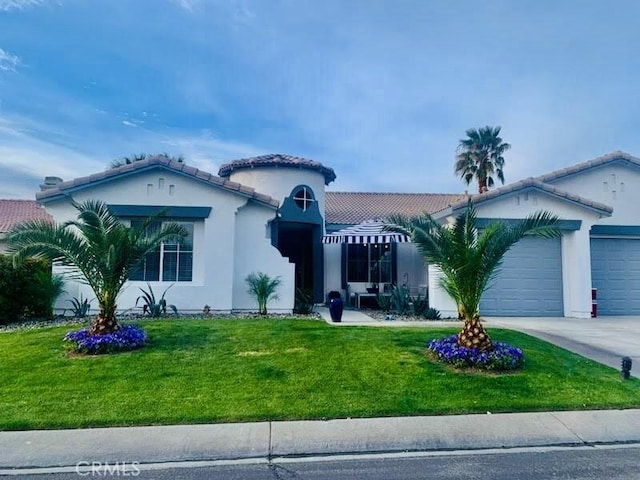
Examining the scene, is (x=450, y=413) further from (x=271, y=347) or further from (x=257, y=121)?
(x=257, y=121)

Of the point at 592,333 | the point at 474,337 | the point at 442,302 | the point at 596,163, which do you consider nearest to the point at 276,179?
the point at 442,302

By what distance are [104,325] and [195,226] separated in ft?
22.5

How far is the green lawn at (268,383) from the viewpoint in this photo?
7.49 metres

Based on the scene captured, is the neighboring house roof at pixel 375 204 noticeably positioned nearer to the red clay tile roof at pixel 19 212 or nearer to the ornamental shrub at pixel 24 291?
the ornamental shrub at pixel 24 291

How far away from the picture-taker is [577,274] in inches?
699

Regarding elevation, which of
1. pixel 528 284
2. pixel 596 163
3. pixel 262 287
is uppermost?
pixel 596 163

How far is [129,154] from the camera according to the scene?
107 feet

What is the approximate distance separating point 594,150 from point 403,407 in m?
21.3

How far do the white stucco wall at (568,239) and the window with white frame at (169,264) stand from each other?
34.6ft

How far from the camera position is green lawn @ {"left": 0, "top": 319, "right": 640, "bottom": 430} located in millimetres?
7492

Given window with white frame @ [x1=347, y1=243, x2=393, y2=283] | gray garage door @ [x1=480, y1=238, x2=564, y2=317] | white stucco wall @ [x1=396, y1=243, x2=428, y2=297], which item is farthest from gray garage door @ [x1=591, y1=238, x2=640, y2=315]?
window with white frame @ [x1=347, y1=243, x2=393, y2=283]

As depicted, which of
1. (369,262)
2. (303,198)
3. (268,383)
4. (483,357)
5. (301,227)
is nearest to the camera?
(268,383)

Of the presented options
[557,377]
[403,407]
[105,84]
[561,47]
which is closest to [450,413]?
[403,407]

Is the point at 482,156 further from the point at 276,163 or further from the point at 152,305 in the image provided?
the point at 152,305
